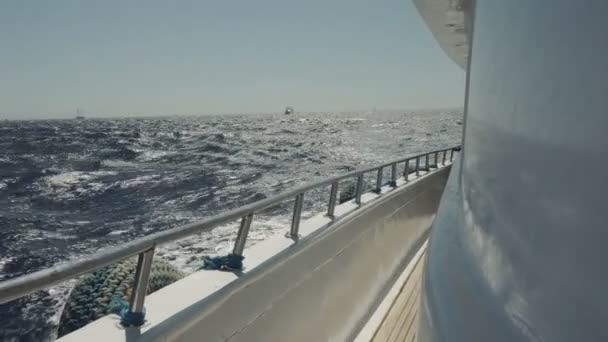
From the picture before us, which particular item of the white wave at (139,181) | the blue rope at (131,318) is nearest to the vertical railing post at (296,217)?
the blue rope at (131,318)

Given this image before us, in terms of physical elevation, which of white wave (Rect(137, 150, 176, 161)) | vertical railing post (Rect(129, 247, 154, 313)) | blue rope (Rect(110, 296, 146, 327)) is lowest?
white wave (Rect(137, 150, 176, 161))

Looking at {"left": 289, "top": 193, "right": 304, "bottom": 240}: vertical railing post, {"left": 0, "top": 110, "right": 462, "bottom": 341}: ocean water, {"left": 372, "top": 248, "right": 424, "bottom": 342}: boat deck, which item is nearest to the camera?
{"left": 289, "top": 193, "right": 304, "bottom": 240}: vertical railing post

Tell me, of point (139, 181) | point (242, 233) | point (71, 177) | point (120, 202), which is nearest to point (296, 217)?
point (242, 233)

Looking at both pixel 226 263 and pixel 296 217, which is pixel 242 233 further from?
pixel 296 217

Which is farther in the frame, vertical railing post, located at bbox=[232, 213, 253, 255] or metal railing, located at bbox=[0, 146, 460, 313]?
vertical railing post, located at bbox=[232, 213, 253, 255]

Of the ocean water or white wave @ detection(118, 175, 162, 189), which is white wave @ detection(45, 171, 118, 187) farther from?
white wave @ detection(118, 175, 162, 189)

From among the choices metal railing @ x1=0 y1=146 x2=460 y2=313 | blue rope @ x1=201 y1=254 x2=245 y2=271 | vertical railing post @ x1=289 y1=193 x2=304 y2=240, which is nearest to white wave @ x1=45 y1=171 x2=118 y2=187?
vertical railing post @ x1=289 y1=193 x2=304 y2=240

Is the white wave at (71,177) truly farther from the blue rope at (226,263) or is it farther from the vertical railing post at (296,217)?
the blue rope at (226,263)
